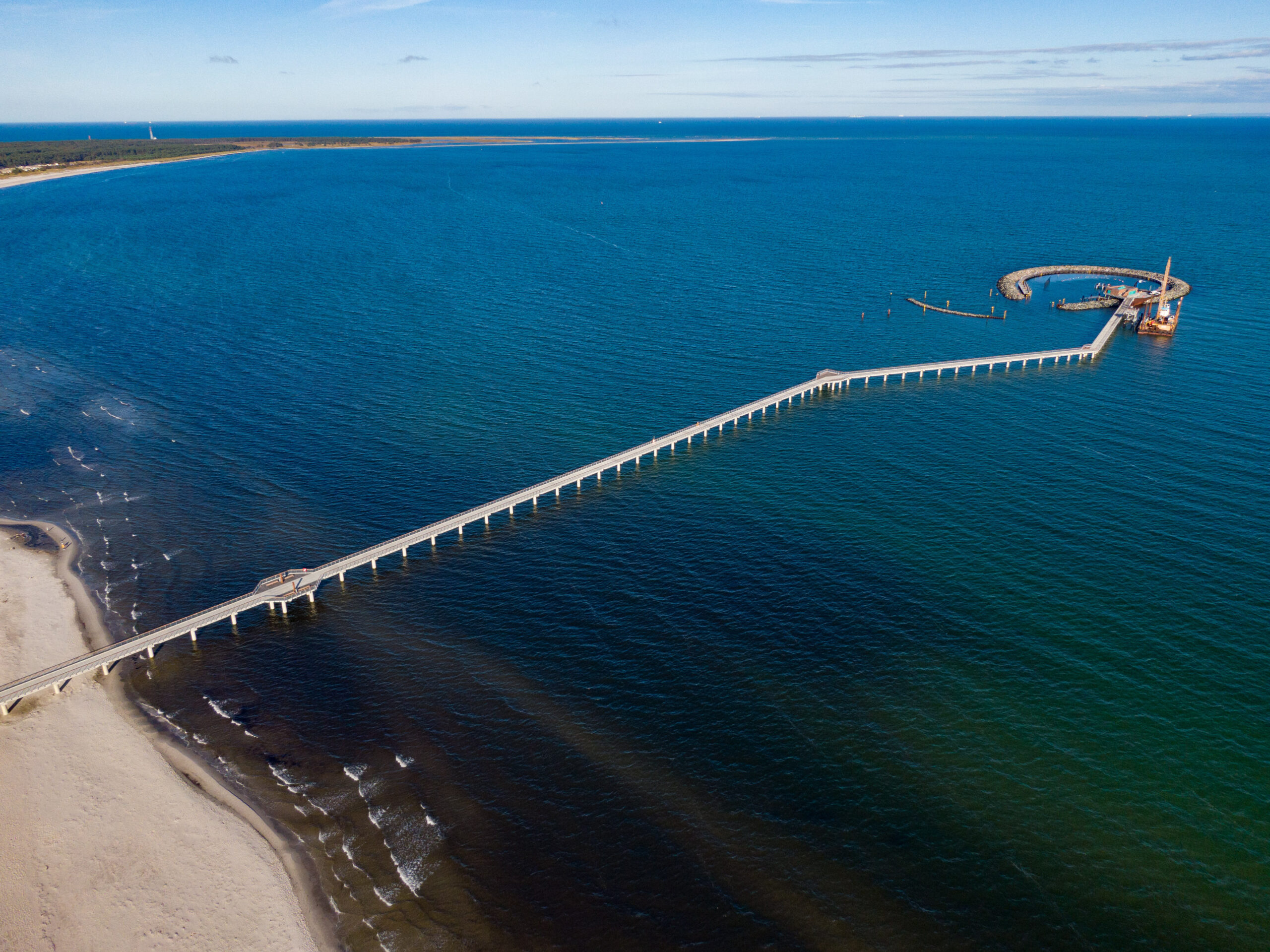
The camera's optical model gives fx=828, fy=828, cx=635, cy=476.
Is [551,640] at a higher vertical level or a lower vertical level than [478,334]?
lower

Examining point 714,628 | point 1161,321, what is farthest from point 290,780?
point 1161,321

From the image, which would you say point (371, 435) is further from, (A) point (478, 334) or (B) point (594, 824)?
(B) point (594, 824)

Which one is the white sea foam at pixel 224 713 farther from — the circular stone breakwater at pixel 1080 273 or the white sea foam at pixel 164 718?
the circular stone breakwater at pixel 1080 273

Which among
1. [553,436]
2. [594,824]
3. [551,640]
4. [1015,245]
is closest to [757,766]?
[594,824]

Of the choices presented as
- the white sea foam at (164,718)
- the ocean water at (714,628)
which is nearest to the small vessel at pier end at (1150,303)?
the ocean water at (714,628)

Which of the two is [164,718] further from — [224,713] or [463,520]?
[463,520]

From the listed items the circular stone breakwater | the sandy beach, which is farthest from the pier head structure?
the circular stone breakwater

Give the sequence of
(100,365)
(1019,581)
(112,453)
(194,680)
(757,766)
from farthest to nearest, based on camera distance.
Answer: (100,365) → (112,453) → (1019,581) → (194,680) → (757,766)
